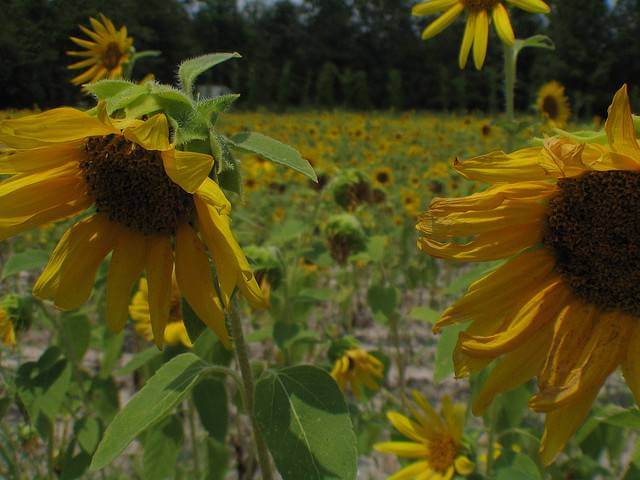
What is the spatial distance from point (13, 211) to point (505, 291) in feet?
2.16

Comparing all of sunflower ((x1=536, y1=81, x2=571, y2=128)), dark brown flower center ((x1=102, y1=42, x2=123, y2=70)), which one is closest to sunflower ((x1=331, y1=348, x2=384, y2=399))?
dark brown flower center ((x1=102, y1=42, x2=123, y2=70))

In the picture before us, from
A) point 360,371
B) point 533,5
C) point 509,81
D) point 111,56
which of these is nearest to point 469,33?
point 509,81

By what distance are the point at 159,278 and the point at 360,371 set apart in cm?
108

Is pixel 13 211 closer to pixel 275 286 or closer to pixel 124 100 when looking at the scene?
pixel 124 100

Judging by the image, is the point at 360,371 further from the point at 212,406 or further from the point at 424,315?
the point at 212,406

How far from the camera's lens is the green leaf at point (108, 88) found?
2.51ft

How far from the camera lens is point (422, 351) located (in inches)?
105

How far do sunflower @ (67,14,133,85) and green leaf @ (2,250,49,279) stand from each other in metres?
1.37

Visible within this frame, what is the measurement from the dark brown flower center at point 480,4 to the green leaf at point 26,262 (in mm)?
1383

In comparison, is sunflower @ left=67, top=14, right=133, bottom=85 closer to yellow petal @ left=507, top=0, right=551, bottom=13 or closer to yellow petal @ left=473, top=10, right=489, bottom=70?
yellow petal @ left=473, top=10, right=489, bottom=70

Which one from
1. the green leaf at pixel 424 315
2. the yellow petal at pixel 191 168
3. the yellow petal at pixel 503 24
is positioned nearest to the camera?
the yellow petal at pixel 191 168

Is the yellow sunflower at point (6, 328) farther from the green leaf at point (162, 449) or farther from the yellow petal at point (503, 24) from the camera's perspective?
the yellow petal at point (503, 24)

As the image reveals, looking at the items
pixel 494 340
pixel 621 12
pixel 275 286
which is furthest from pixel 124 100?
pixel 621 12

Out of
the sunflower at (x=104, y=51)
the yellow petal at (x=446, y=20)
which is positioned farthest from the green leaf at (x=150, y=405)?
the sunflower at (x=104, y=51)
